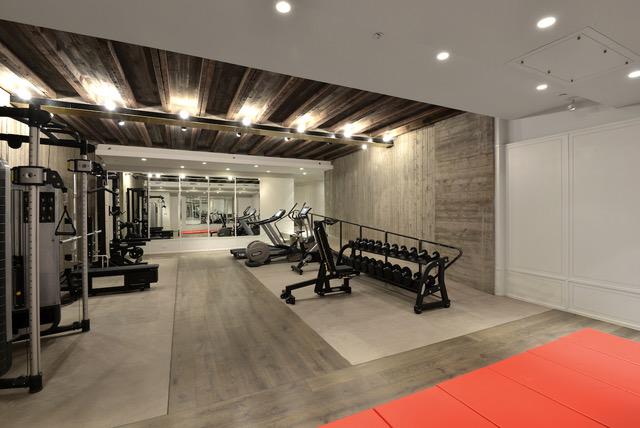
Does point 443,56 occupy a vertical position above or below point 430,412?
above

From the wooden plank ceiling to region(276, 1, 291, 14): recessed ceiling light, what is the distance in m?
1.63

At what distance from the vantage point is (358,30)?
86.6 inches

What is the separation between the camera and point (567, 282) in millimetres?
3943

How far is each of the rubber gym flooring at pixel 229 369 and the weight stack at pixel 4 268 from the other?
39cm

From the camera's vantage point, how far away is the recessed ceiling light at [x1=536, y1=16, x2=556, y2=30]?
2026mm

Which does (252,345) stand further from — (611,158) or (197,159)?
(197,159)

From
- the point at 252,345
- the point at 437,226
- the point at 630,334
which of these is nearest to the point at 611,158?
the point at 630,334

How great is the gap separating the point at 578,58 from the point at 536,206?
234 cm

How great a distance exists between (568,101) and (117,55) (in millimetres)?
5415

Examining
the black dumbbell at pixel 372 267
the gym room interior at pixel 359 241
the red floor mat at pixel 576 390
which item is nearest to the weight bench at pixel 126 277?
the gym room interior at pixel 359 241

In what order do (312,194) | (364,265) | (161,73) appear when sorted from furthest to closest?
(312,194) → (364,265) → (161,73)

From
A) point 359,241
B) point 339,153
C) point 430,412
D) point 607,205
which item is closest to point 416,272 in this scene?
point 359,241

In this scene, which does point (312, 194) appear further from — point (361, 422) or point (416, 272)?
point (361, 422)

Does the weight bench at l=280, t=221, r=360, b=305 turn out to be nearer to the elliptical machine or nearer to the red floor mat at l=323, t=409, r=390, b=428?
the red floor mat at l=323, t=409, r=390, b=428
